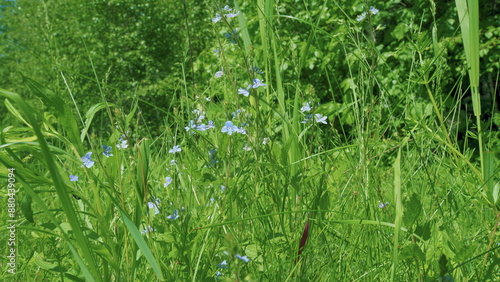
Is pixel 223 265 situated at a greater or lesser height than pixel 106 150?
lesser

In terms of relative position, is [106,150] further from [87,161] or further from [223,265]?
[223,265]

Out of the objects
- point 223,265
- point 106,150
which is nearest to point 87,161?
point 106,150

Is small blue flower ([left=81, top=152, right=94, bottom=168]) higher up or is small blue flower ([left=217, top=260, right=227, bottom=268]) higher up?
small blue flower ([left=81, top=152, right=94, bottom=168])

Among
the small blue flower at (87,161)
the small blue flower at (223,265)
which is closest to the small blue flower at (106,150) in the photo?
the small blue flower at (87,161)

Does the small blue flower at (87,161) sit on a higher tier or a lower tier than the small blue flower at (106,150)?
lower

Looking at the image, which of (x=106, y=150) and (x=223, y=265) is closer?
(x=223, y=265)

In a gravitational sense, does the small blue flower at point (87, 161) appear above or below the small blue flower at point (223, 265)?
above

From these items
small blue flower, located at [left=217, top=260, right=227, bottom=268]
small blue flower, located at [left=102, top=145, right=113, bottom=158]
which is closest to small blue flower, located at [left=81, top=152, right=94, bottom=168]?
small blue flower, located at [left=102, top=145, right=113, bottom=158]

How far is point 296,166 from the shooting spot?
1.23 metres

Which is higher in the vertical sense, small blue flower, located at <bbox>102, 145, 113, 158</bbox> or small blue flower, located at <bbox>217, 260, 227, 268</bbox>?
small blue flower, located at <bbox>102, 145, 113, 158</bbox>

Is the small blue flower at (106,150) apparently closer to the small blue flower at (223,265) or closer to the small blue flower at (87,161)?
the small blue flower at (87,161)

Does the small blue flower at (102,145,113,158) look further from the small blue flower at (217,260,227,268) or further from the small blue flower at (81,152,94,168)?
the small blue flower at (217,260,227,268)

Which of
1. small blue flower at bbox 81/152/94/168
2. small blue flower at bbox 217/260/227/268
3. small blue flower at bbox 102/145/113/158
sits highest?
small blue flower at bbox 102/145/113/158

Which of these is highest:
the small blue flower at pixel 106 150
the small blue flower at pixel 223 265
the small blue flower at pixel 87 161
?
the small blue flower at pixel 106 150
